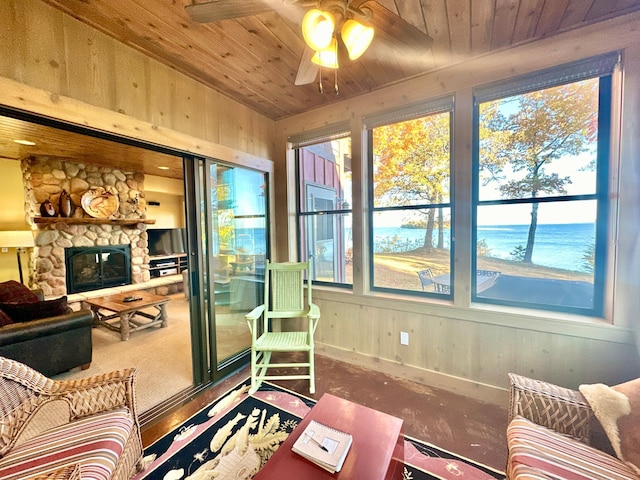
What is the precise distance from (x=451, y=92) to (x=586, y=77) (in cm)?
83

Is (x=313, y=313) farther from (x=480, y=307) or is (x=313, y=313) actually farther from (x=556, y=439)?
(x=556, y=439)

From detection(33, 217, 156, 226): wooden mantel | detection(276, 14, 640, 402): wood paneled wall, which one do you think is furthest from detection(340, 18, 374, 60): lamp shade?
detection(33, 217, 156, 226): wooden mantel

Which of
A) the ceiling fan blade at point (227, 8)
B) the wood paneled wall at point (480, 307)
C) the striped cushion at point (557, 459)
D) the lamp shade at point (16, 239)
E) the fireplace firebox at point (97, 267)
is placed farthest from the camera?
the fireplace firebox at point (97, 267)

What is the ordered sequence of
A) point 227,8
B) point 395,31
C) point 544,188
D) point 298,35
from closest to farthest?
point 227,8
point 395,31
point 298,35
point 544,188

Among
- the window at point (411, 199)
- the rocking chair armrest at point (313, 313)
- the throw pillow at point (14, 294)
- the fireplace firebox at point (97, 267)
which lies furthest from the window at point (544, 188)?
the fireplace firebox at point (97, 267)

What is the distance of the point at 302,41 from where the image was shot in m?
1.81

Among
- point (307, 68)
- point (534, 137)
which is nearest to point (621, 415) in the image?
point (534, 137)

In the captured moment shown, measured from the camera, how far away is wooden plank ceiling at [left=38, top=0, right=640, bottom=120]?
1.49 m

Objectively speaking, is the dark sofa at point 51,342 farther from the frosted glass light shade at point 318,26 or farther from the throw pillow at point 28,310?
the frosted glass light shade at point 318,26

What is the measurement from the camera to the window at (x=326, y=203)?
282cm

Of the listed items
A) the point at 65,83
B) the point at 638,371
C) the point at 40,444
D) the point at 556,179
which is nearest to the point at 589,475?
the point at 638,371

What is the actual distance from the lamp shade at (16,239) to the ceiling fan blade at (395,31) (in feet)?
17.6

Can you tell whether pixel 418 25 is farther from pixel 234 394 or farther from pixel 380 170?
pixel 234 394

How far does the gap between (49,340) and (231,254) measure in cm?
181
